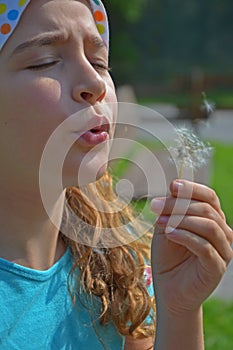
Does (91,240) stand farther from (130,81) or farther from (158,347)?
(130,81)

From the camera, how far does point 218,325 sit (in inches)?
164

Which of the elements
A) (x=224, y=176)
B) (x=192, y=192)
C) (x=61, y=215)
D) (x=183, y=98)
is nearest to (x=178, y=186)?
(x=192, y=192)

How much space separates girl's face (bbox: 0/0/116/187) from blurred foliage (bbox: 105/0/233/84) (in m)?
27.0

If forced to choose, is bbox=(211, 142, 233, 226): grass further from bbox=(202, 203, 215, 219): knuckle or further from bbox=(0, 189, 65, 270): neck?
bbox=(202, 203, 215, 219): knuckle

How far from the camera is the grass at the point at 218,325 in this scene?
3920 mm

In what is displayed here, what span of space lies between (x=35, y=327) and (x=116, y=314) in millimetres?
243

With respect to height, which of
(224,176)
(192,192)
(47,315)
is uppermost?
(192,192)

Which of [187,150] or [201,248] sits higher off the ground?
[187,150]

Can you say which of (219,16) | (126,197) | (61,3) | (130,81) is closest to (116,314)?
(126,197)

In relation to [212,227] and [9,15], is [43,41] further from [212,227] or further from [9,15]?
[212,227]

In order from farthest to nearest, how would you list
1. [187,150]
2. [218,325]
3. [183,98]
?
[183,98], [218,325], [187,150]

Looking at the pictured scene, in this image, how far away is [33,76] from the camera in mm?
1671

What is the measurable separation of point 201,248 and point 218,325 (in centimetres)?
263

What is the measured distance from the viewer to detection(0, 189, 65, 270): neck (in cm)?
179
